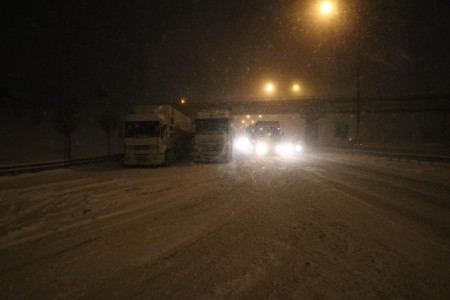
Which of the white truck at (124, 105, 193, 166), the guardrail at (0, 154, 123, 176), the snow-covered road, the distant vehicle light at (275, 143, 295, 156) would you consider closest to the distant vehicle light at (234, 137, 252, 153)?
the distant vehicle light at (275, 143, 295, 156)

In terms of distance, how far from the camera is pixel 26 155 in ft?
101

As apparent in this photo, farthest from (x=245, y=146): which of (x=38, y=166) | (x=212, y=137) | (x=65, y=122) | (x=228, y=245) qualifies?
(x=228, y=245)

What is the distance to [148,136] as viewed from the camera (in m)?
16.7

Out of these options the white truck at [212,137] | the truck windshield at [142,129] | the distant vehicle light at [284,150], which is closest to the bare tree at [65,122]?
the truck windshield at [142,129]

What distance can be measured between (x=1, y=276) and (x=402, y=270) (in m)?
5.11

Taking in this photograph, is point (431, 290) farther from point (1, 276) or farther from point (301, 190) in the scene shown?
point (301, 190)

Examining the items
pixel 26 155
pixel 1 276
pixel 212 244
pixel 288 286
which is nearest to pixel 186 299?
pixel 288 286

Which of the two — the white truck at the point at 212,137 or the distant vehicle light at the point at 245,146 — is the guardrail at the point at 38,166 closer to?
the white truck at the point at 212,137

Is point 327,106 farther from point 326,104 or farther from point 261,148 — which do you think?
point 261,148

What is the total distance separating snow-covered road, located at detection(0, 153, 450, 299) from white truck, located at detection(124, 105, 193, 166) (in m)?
8.18

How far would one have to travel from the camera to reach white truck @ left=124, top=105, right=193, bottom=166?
648 inches

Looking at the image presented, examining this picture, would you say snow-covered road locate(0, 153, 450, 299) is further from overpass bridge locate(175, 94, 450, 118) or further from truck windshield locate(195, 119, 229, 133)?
overpass bridge locate(175, 94, 450, 118)

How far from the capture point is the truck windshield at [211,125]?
63.6ft

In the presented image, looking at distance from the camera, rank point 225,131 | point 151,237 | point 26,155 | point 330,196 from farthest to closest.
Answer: point 26,155
point 225,131
point 330,196
point 151,237
